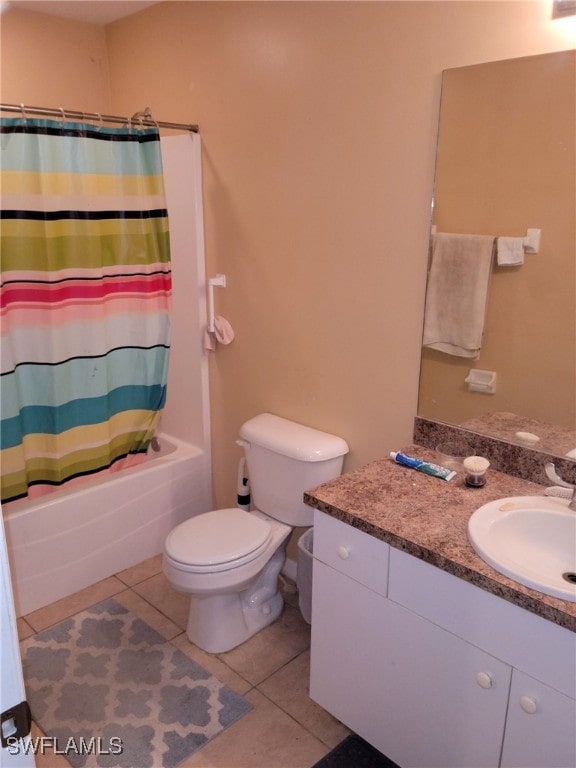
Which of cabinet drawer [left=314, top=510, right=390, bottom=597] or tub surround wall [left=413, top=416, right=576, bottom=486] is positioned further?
tub surround wall [left=413, top=416, right=576, bottom=486]

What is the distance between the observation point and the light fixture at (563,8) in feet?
4.76

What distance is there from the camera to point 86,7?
8.95ft

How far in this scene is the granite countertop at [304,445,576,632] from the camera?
1262 mm

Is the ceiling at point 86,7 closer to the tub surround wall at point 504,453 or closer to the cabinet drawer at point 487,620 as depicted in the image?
the tub surround wall at point 504,453

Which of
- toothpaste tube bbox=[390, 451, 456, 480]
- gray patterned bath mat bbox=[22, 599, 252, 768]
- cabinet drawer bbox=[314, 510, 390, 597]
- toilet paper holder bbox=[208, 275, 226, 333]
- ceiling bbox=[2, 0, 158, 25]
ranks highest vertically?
ceiling bbox=[2, 0, 158, 25]

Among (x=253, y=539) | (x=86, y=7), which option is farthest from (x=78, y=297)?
(x=86, y=7)

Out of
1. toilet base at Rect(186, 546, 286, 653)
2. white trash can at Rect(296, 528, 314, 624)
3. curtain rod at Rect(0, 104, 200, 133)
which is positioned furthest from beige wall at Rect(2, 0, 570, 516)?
toilet base at Rect(186, 546, 286, 653)

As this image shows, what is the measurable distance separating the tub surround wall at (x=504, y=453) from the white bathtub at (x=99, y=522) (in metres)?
1.31

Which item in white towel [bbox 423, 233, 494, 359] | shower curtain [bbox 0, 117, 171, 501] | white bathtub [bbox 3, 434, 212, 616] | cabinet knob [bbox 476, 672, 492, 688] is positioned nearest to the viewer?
cabinet knob [bbox 476, 672, 492, 688]

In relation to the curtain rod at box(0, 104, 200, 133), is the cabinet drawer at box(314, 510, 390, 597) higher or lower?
lower

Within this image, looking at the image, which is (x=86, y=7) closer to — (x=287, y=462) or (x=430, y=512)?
(x=287, y=462)

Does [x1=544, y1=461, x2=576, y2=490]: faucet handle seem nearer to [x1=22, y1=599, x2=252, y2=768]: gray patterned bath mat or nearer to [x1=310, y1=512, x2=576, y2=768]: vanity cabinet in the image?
[x1=310, y1=512, x2=576, y2=768]: vanity cabinet

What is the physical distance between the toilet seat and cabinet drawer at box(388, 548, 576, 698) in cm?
70

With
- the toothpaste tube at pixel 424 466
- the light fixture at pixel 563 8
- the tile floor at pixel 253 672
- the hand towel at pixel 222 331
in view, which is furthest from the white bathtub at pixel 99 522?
the light fixture at pixel 563 8
